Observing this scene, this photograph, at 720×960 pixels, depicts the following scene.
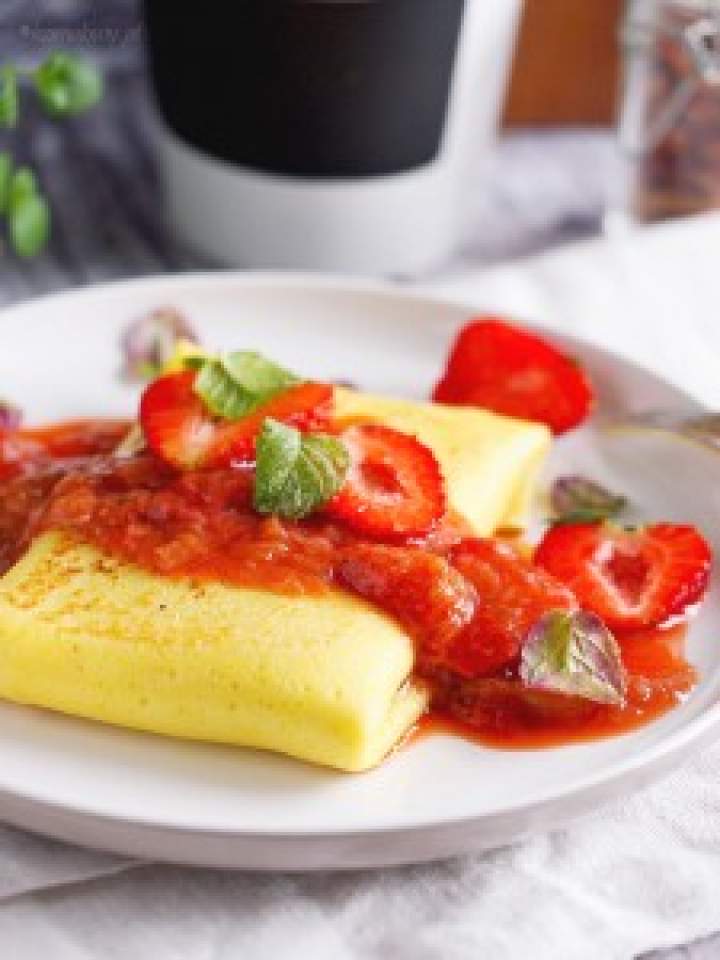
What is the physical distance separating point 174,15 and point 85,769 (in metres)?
1.99

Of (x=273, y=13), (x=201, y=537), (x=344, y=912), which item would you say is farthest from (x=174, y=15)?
(x=344, y=912)

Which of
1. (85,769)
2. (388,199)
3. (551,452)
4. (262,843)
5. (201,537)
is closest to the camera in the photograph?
(262,843)

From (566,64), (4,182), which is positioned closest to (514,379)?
(4,182)

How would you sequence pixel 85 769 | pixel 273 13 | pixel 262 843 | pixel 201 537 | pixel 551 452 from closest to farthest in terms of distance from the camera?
pixel 262 843
pixel 85 769
pixel 201 537
pixel 551 452
pixel 273 13

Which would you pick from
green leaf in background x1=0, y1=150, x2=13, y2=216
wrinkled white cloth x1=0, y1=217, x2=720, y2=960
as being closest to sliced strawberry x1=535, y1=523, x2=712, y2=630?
wrinkled white cloth x1=0, y1=217, x2=720, y2=960

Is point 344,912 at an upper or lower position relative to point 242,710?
lower

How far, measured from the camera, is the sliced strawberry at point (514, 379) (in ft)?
11.1

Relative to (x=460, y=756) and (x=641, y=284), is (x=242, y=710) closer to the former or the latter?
(x=460, y=756)

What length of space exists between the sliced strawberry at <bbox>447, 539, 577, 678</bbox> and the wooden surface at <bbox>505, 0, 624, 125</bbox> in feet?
7.83

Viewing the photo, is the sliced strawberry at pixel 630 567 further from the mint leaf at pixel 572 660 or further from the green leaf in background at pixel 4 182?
the green leaf in background at pixel 4 182

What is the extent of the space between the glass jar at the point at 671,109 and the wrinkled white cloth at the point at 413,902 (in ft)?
6.38

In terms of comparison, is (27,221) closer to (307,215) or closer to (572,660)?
(307,215)

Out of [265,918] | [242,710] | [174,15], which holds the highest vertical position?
[174,15]

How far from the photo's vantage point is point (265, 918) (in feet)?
7.95
